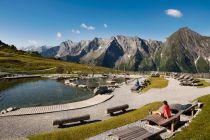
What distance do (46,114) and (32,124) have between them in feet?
18.7

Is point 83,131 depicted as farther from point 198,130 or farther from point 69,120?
point 198,130

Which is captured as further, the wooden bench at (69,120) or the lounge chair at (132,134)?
the wooden bench at (69,120)

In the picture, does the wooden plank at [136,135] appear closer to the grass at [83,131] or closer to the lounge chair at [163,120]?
the lounge chair at [163,120]

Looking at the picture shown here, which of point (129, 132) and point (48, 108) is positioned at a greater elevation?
point (129, 132)

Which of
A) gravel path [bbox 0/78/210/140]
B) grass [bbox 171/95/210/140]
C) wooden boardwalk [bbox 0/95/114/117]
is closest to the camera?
grass [bbox 171/95/210/140]

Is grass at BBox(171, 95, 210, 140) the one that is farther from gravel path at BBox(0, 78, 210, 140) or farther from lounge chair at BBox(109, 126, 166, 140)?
gravel path at BBox(0, 78, 210, 140)

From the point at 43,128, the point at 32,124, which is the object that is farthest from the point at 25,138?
the point at 32,124

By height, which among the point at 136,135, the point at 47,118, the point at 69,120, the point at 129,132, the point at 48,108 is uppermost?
the point at 129,132

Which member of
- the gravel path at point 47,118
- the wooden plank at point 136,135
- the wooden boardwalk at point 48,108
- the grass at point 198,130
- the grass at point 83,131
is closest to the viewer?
the wooden plank at point 136,135

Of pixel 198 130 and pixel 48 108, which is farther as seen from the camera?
pixel 48 108

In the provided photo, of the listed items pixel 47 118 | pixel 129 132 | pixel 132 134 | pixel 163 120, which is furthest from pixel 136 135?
pixel 47 118

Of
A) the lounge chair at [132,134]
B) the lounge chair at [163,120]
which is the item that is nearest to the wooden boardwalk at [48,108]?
the lounge chair at [163,120]

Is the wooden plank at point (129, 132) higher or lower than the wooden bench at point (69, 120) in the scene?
higher

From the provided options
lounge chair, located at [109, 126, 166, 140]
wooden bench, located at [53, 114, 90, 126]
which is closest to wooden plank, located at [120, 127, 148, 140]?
lounge chair, located at [109, 126, 166, 140]
